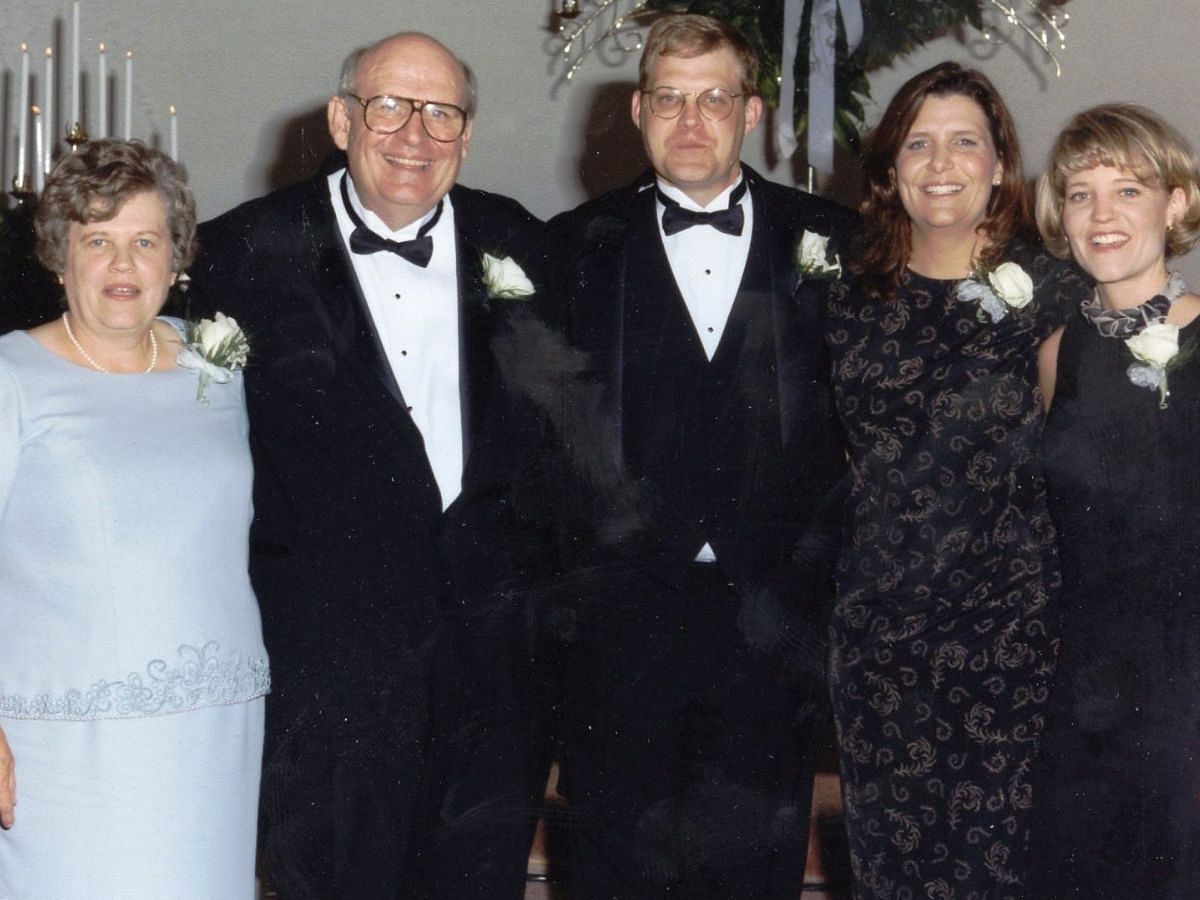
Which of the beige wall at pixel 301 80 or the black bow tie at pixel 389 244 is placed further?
the beige wall at pixel 301 80

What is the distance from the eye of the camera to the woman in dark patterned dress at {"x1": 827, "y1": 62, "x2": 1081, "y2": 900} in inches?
114

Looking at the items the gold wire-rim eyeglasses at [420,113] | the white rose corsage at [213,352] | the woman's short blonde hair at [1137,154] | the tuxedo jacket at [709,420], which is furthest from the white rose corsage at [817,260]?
the white rose corsage at [213,352]

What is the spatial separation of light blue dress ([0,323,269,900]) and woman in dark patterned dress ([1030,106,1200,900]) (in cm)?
149

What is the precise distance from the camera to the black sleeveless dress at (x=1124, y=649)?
268cm

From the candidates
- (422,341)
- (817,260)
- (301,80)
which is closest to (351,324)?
(422,341)

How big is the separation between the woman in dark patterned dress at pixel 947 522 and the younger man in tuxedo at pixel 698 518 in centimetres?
13

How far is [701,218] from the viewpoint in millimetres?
3133

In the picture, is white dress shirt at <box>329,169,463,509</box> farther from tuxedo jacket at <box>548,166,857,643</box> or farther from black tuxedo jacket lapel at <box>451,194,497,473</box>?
tuxedo jacket at <box>548,166,857,643</box>

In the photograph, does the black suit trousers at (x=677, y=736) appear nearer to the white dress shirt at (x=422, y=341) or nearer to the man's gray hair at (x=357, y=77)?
the white dress shirt at (x=422, y=341)

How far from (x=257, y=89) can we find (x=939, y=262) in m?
3.75

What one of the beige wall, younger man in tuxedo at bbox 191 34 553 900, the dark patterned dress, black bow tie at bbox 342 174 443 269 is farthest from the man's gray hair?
the beige wall

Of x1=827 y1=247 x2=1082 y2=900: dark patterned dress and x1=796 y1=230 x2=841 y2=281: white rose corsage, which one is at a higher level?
x1=796 y1=230 x2=841 y2=281: white rose corsage

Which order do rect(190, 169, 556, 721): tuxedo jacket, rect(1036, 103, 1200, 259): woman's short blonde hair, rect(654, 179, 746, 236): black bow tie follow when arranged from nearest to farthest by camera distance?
rect(1036, 103, 1200, 259): woman's short blonde hair < rect(190, 169, 556, 721): tuxedo jacket < rect(654, 179, 746, 236): black bow tie

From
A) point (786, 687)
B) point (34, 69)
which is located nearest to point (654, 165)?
point (786, 687)
